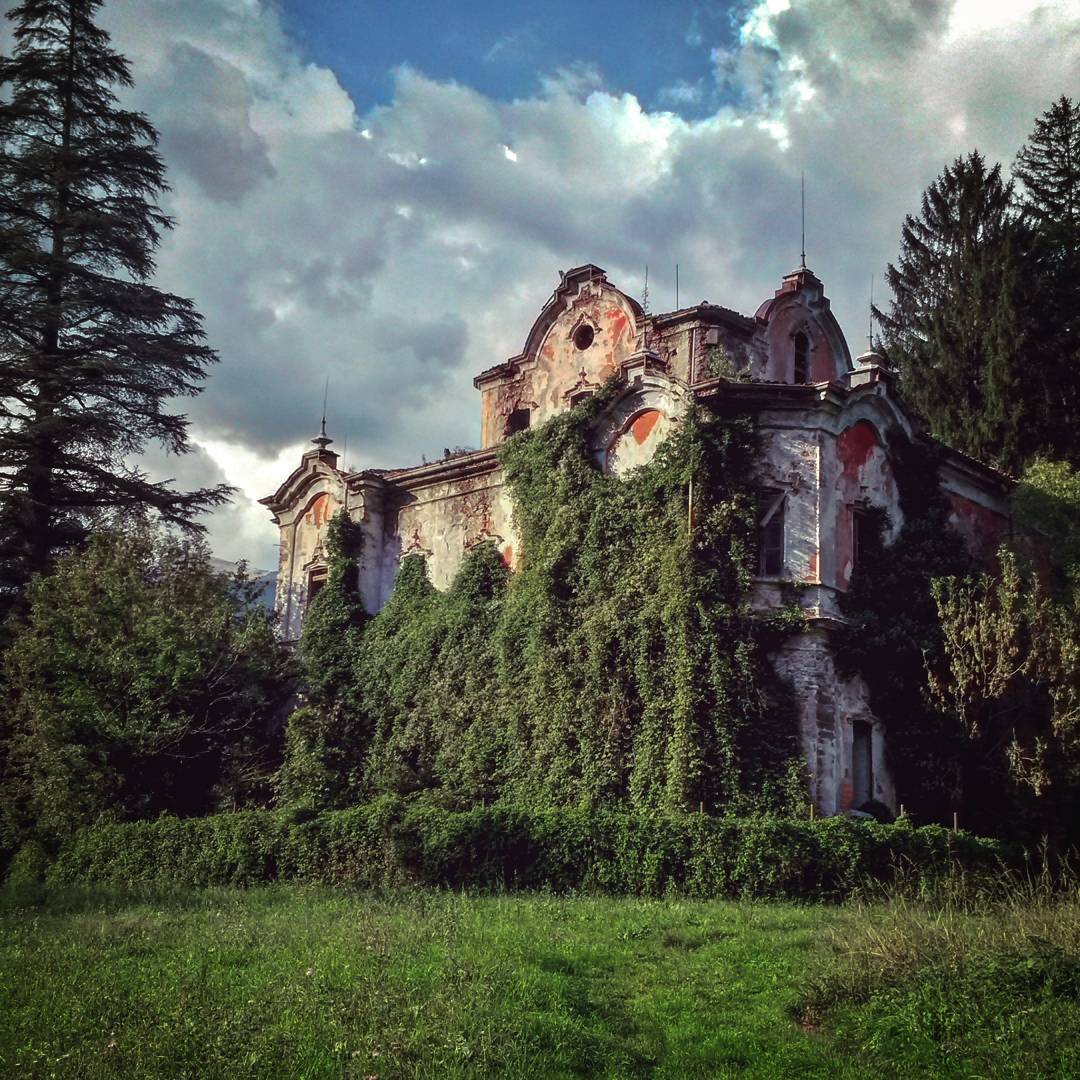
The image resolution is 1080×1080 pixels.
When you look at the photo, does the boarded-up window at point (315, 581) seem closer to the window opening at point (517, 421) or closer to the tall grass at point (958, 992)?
the window opening at point (517, 421)

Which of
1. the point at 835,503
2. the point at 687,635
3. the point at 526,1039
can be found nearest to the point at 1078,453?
the point at 835,503

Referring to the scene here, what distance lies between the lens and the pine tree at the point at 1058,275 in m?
32.2

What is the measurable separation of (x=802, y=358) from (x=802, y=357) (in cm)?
3

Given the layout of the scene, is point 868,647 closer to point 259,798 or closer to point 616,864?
point 616,864

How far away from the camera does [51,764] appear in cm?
2372

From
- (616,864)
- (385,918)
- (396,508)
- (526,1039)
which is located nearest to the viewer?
(526,1039)

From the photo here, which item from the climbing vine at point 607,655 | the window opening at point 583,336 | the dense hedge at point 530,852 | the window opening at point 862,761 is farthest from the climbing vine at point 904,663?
the window opening at point 583,336

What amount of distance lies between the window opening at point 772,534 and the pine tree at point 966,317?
1255 centimetres

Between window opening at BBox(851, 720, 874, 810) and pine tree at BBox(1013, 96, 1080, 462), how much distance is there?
1260cm

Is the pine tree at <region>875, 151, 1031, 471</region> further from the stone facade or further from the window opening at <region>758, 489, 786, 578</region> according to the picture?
the window opening at <region>758, 489, 786, 578</region>

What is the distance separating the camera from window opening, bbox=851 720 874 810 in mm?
21859

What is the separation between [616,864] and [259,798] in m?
11.9

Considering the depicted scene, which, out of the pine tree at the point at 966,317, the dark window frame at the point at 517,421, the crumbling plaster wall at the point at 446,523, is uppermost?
the pine tree at the point at 966,317

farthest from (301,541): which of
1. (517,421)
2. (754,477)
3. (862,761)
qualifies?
(862,761)
